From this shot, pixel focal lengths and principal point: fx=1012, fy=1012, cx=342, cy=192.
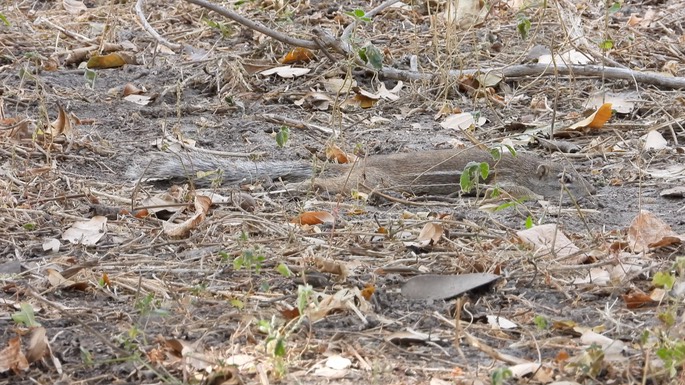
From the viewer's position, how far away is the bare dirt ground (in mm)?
2365

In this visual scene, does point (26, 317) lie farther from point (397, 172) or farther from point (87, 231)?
point (397, 172)

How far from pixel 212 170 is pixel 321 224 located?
91 centimetres

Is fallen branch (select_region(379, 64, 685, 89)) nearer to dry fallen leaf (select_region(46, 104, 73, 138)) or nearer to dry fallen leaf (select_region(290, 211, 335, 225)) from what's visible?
dry fallen leaf (select_region(46, 104, 73, 138))

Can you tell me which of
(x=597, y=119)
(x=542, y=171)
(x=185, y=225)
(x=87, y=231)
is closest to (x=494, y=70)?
(x=597, y=119)

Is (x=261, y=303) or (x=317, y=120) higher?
(x=261, y=303)

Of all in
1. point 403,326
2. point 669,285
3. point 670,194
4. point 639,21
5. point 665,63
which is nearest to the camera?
point 669,285

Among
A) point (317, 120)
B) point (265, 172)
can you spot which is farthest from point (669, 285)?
point (317, 120)

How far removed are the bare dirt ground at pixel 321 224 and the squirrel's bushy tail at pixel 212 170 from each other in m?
0.09

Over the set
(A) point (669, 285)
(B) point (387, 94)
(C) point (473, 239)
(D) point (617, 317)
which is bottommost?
(B) point (387, 94)

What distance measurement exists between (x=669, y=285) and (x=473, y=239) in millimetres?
1019

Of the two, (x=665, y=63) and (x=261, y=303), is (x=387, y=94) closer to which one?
(x=665, y=63)

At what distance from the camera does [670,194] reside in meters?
4.04

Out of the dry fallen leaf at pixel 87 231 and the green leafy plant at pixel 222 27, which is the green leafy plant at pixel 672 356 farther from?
the green leafy plant at pixel 222 27

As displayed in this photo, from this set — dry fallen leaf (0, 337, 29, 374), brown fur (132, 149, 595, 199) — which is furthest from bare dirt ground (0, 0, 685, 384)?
brown fur (132, 149, 595, 199)
